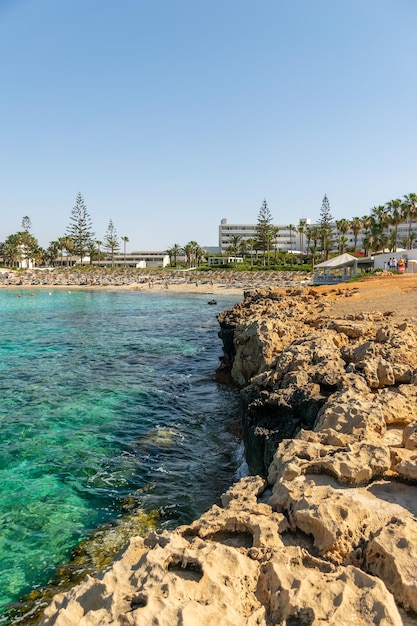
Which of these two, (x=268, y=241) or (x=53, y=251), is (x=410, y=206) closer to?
(x=268, y=241)

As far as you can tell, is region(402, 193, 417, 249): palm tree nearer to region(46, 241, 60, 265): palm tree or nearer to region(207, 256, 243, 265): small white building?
region(207, 256, 243, 265): small white building

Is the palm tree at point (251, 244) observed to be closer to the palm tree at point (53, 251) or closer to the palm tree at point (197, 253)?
the palm tree at point (197, 253)

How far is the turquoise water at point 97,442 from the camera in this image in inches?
288

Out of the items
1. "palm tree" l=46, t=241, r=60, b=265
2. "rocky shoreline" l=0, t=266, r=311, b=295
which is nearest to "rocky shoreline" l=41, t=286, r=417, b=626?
"rocky shoreline" l=0, t=266, r=311, b=295

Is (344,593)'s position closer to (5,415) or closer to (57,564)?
(57,564)

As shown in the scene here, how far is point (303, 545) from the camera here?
404cm

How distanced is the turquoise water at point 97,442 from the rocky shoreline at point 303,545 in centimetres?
275

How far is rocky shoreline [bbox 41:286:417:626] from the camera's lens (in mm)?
3127

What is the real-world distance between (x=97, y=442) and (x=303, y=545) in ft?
25.3

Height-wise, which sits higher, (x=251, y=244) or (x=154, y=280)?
(x=251, y=244)

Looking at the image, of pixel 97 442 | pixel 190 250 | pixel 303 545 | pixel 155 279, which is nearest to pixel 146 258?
pixel 190 250

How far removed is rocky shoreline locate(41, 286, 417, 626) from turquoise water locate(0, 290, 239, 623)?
2.75m

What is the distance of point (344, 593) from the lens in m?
3.20

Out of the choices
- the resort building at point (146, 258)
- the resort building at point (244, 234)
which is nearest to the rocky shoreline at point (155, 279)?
the resort building at point (146, 258)
